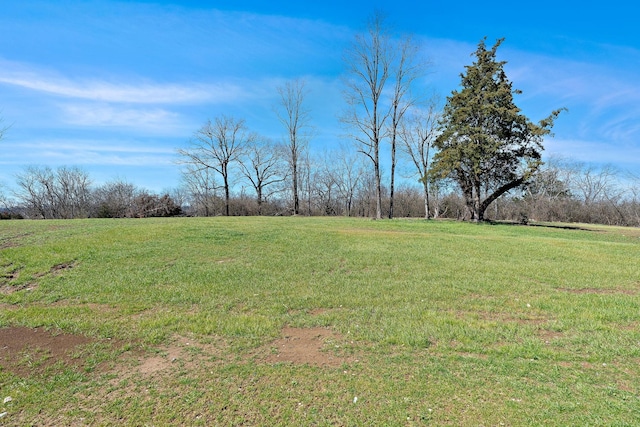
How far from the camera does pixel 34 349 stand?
403cm

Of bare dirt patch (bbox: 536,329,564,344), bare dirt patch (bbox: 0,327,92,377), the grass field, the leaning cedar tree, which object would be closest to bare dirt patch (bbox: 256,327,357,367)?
the grass field

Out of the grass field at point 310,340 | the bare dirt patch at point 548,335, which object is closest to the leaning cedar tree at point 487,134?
the grass field at point 310,340

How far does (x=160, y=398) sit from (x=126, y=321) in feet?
7.73

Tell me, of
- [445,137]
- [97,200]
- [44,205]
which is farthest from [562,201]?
[44,205]

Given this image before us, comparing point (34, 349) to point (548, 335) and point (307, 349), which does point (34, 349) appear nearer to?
point (307, 349)

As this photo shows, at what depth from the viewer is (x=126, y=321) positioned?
4895 mm

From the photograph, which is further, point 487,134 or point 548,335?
point 487,134

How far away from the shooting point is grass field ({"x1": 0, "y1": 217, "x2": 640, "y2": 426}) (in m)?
2.89

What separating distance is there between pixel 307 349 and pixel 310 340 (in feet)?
Answer: 0.87

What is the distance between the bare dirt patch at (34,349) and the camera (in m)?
3.66

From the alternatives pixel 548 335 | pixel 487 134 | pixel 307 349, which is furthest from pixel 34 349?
pixel 487 134

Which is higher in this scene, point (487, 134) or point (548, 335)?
point (487, 134)

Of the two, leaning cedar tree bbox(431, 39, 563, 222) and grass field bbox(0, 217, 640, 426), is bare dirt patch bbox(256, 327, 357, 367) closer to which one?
grass field bbox(0, 217, 640, 426)

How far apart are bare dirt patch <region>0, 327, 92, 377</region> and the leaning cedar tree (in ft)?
75.7
